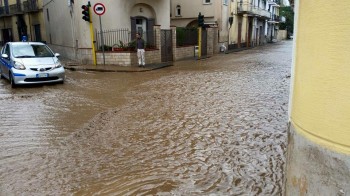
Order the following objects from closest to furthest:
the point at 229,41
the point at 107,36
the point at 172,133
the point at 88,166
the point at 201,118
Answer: the point at 88,166 < the point at 172,133 < the point at 201,118 < the point at 107,36 < the point at 229,41

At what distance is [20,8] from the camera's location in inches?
1073

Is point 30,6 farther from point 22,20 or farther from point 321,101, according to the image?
point 321,101

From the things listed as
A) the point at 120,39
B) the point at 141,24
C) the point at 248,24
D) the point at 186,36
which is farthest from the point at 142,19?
the point at 248,24

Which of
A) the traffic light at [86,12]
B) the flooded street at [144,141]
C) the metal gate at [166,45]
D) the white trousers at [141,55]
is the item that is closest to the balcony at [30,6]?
the traffic light at [86,12]

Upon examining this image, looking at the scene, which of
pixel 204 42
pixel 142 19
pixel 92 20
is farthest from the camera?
pixel 204 42

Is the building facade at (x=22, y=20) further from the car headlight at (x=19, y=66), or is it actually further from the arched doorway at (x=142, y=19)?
the car headlight at (x=19, y=66)

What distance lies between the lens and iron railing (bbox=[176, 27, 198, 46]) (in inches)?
828

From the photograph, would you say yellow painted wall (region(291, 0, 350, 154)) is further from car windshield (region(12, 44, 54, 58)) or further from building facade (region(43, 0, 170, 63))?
building facade (region(43, 0, 170, 63))

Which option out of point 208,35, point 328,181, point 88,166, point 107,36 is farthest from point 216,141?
point 208,35

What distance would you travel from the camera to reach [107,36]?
17312 mm

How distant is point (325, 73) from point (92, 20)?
1631cm

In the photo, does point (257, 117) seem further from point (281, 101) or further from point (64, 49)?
point (64, 49)

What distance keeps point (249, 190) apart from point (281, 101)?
502cm

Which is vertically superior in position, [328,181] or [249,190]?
[328,181]
